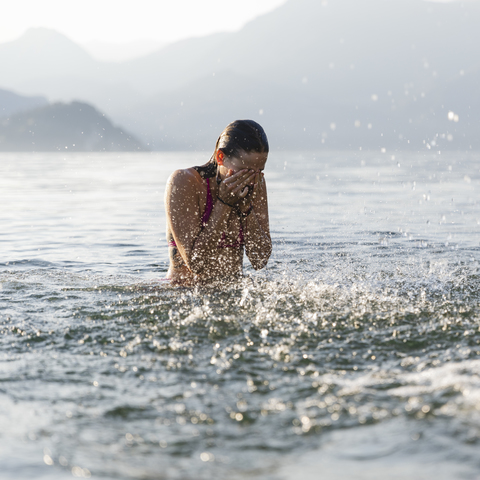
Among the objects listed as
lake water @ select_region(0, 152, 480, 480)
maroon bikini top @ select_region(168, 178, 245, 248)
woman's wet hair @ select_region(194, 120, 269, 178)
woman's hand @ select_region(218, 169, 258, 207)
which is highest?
woman's wet hair @ select_region(194, 120, 269, 178)

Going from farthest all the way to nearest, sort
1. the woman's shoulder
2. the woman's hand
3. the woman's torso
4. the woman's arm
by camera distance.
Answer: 1. the woman's arm
2. the woman's torso
3. the woman's shoulder
4. the woman's hand

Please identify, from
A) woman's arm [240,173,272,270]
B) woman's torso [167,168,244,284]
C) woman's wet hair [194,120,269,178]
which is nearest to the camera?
woman's wet hair [194,120,269,178]

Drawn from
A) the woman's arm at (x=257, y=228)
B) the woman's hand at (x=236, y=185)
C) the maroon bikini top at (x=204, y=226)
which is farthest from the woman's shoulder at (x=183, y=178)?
the woman's arm at (x=257, y=228)

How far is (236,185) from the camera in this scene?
545 centimetres

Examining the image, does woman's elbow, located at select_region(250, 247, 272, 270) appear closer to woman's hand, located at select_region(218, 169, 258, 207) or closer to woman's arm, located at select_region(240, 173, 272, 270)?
woman's arm, located at select_region(240, 173, 272, 270)

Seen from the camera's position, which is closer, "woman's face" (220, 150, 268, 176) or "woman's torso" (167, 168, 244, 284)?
"woman's face" (220, 150, 268, 176)

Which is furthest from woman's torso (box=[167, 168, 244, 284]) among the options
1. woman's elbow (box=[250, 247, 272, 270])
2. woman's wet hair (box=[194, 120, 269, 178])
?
woman's wet hair (box=[194, 120, 269, 178])

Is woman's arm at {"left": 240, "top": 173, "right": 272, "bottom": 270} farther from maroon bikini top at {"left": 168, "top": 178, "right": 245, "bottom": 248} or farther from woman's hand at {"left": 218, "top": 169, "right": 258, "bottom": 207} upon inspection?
woman's hand at {"left": 218, "top": 169, "right": 258, "bottom": 207}

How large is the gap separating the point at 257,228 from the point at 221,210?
55cm

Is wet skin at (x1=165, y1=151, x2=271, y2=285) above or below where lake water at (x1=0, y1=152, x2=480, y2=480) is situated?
above

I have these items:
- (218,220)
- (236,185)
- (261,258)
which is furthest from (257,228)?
(236,185)

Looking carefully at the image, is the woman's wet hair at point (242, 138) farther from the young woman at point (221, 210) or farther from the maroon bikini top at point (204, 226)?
the maroon bikini top at point (204, 226)

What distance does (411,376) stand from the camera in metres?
3.52

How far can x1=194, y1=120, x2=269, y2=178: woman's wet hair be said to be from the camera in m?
5.31
